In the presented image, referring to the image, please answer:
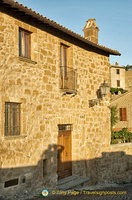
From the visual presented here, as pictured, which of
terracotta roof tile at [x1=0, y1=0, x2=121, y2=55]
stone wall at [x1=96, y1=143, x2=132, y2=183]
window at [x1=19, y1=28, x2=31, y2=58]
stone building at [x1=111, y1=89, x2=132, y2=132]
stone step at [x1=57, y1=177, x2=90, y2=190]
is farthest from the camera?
stone building at [x1=111, y1=89, x2=132, y2=132]

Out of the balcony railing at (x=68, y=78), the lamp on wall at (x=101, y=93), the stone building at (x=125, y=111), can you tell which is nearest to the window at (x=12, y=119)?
the balcony railing at (x=68, y=78)

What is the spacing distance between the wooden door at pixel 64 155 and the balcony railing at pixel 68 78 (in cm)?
207

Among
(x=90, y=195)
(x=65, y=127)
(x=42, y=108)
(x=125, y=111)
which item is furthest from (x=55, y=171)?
(x=125, y=111)

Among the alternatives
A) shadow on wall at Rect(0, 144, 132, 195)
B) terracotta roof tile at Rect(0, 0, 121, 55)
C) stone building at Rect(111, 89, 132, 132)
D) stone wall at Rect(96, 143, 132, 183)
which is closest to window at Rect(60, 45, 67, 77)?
terracotta roof tile at Rect(0, 0, 121, 55)

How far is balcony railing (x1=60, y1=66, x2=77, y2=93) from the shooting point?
10.3 metres

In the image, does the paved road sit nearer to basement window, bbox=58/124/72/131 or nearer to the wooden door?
the wooden door

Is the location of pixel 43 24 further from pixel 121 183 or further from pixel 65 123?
pixel 121 183

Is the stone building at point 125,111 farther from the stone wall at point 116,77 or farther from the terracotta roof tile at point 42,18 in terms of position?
the stone wall at point 116,77

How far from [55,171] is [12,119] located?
122 inches

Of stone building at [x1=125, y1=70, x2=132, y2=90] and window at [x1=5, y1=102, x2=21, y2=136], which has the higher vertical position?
stone building at [x1=125, y1=70, x2=132, y2=90]

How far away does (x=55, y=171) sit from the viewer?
9.51 meters

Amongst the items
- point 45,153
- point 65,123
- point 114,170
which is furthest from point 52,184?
point 114,170

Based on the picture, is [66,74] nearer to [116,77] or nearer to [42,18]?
[42,18]

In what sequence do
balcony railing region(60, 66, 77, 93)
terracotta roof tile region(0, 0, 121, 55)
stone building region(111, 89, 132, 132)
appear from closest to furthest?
terracotta roof tile region(0, 0, 121, 55) < balcony railing region(60, 66, 77, 93) < stone building region(111, 89, 132, 132)
